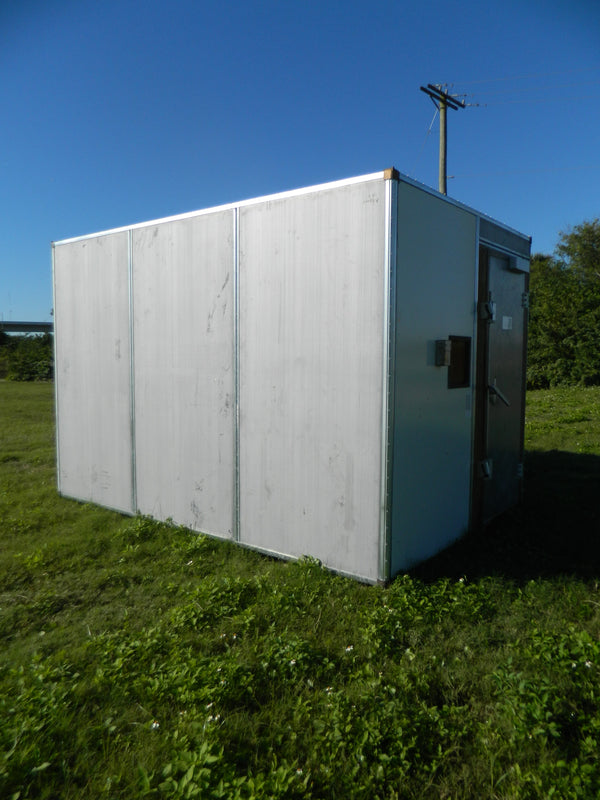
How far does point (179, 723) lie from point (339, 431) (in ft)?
7.15

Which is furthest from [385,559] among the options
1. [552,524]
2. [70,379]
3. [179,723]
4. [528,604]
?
[70,379]

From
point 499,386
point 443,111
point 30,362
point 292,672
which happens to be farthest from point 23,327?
point 292,672

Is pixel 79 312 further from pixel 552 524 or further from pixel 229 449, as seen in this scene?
pixel 552 524

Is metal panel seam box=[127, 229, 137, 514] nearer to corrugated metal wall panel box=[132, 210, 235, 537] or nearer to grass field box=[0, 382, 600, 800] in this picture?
corrugated metal wall panel box=[132, 210, 235, 537]

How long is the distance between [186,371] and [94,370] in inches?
57.3

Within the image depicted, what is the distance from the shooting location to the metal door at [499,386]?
5.20 m

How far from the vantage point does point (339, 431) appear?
13.9 ft

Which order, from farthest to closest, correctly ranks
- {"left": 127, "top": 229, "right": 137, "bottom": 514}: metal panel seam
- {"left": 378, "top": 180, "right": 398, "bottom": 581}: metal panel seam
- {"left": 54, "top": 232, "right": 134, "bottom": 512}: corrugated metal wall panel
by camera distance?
{"left": 54, "top": 232, "right": 134, "bottom": 512}: corrugated metal wall panel
{"left": 127, "top": 229, "right": 137, "bottom": 514}: metal panel seam
{"left": 378, "top": 180, "right": 398, "bottom": 581}: metal panel seam

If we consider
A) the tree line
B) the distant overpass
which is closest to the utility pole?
the tree line

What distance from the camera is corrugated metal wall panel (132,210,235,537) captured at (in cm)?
495

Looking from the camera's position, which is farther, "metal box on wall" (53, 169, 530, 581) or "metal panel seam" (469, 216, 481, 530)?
"metal panel seam" (469, 216, 481, 530)

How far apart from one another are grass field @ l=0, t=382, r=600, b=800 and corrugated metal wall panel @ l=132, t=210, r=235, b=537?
489mm

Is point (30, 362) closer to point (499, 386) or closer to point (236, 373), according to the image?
point (236, 373)

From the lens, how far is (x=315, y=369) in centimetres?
435
